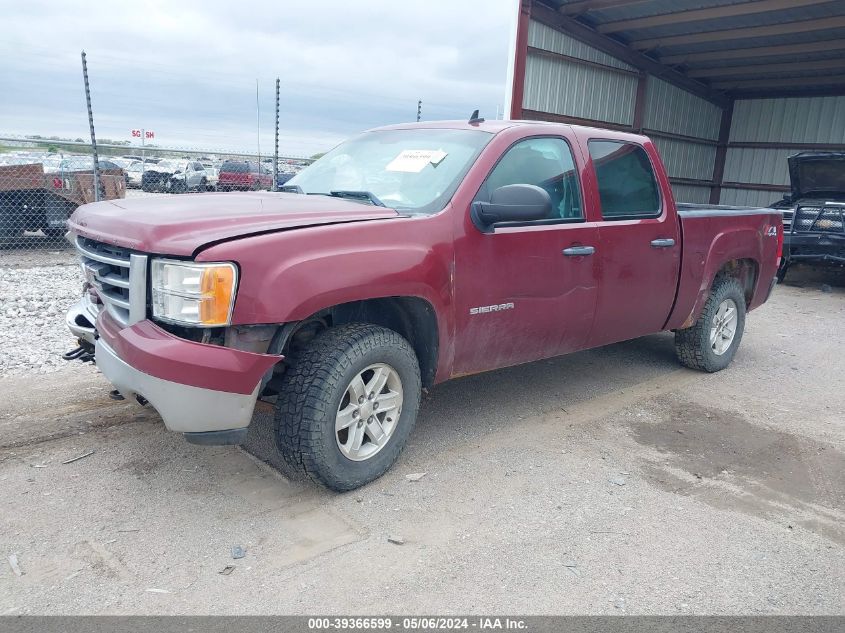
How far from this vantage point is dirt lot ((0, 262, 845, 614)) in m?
2.83

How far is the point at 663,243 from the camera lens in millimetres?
5180

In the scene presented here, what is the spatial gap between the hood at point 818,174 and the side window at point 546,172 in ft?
30.5

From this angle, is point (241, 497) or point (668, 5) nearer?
point (241, 497)

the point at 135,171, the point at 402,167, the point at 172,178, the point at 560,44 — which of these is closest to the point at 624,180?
the point at 402,167

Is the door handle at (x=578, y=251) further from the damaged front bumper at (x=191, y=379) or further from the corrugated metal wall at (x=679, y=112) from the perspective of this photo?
→ the corrugated metal wall at (x=679, y=112)

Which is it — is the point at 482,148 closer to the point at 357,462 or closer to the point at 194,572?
the point at 357,462

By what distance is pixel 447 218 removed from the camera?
3799mm

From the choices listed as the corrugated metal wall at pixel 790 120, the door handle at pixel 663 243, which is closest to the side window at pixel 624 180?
the door handle at pixel 663 243

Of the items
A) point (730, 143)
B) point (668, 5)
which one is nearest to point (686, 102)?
point (730, 143)

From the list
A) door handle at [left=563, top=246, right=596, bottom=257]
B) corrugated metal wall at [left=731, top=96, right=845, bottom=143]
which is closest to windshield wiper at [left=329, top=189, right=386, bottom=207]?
door handle at [left=563, top=246, right=596, bottom=257]

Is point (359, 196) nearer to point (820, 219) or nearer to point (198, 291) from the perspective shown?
point (198, 291)

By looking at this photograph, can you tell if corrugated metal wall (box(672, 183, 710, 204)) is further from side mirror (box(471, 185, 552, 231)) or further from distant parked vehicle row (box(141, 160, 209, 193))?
side mirror (box(471, 185, 552, 231))

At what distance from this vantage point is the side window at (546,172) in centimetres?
420

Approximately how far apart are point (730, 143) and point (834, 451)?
58.9 feet
